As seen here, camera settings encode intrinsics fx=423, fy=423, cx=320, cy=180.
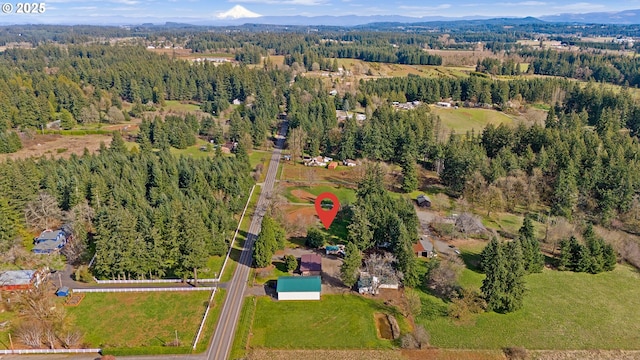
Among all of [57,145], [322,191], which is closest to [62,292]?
[322,191]

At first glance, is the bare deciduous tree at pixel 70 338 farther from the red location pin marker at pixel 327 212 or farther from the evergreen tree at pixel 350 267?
the red location pin marker at pixel 327 212

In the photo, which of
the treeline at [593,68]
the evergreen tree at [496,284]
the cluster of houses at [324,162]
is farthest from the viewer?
the treeline at [593,68]

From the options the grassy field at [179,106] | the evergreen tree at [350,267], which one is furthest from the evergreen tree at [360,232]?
the grassy field at [179,106]

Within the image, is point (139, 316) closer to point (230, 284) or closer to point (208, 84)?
point (230, 284)

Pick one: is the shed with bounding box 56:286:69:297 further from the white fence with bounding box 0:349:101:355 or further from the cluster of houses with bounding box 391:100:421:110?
the cluster of houses with bounding box 391:100:421:110

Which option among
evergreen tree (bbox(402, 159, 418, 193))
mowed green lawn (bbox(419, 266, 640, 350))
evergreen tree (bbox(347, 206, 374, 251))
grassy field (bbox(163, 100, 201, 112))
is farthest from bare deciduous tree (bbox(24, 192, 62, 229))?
grassy field (bbox(163, 100, 201, 112))

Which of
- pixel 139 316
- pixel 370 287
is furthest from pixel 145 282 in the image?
pixel 370 287
